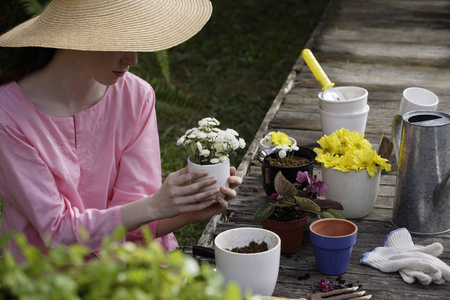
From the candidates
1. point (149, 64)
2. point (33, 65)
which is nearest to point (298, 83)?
point (33, 65)

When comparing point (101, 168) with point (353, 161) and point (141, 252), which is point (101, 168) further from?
point (141, 252)

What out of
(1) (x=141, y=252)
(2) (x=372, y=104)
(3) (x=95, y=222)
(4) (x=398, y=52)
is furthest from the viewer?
(4) (x=398, y=52)

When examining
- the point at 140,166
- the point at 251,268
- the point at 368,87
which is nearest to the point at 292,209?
the point at 251,268

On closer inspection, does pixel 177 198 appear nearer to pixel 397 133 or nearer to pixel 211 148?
pixel 211 148

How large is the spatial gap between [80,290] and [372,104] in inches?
114

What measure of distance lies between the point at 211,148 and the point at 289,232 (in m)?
0.37

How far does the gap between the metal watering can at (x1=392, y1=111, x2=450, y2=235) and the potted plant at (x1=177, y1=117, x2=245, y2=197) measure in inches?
22.7

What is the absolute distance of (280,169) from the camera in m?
2.14

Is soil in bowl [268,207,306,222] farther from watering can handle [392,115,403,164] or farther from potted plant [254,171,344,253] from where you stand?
watering can handle [392,115,403,164]

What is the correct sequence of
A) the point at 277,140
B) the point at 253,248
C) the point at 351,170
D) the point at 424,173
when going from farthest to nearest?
the point at 277,140 → the point at 351,170 → the point at 424,173 → the point at 253,248

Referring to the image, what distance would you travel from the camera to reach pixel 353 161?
2.13m

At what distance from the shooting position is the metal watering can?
198cm

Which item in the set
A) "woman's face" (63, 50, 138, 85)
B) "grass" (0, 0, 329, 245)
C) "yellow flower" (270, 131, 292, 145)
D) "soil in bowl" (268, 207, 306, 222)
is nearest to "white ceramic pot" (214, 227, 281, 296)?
"soil in bowl" (268, 207, 306, 222)

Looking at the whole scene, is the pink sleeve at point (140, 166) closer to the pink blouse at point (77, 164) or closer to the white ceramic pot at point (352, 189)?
the pink blouse at point (77, 164)
